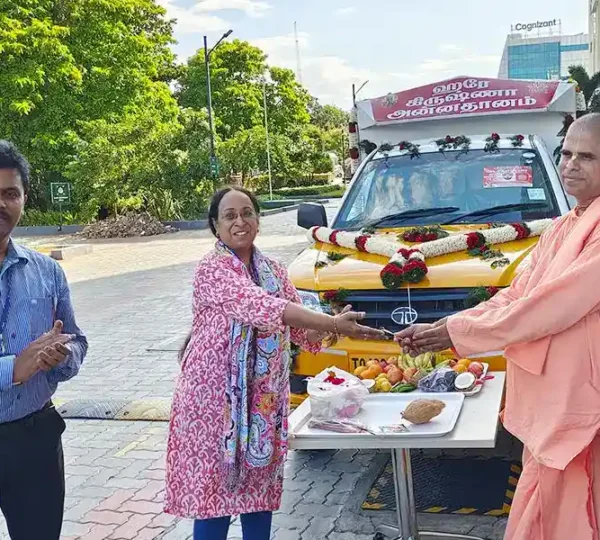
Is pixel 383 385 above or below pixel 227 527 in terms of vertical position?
above

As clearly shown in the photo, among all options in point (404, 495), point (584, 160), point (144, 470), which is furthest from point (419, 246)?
point (144, 470)

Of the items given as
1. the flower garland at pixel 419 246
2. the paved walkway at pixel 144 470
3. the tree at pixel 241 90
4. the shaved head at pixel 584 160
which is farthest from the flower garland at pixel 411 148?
the tree at pixel 241 90

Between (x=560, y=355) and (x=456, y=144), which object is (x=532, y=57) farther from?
(x=560, y=355)

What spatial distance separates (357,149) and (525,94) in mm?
1838

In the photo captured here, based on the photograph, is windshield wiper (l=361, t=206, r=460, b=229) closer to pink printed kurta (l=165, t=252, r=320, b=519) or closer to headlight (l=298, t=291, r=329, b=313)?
headlight (l=298, t=291, r=329, b=313)

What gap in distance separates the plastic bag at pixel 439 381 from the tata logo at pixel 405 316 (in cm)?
98

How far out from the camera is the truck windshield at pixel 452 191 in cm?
554

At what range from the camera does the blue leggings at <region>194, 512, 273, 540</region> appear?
3316mm

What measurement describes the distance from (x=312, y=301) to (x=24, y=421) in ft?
7.73

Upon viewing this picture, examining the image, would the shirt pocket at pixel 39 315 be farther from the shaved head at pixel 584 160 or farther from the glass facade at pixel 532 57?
the glass facade at pixel 532 57

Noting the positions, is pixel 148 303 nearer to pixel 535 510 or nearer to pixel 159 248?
pixel 159 248

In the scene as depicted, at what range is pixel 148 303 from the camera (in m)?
11.9

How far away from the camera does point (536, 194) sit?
5.59 meters

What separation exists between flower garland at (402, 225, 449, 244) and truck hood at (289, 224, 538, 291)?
0.75 ft
